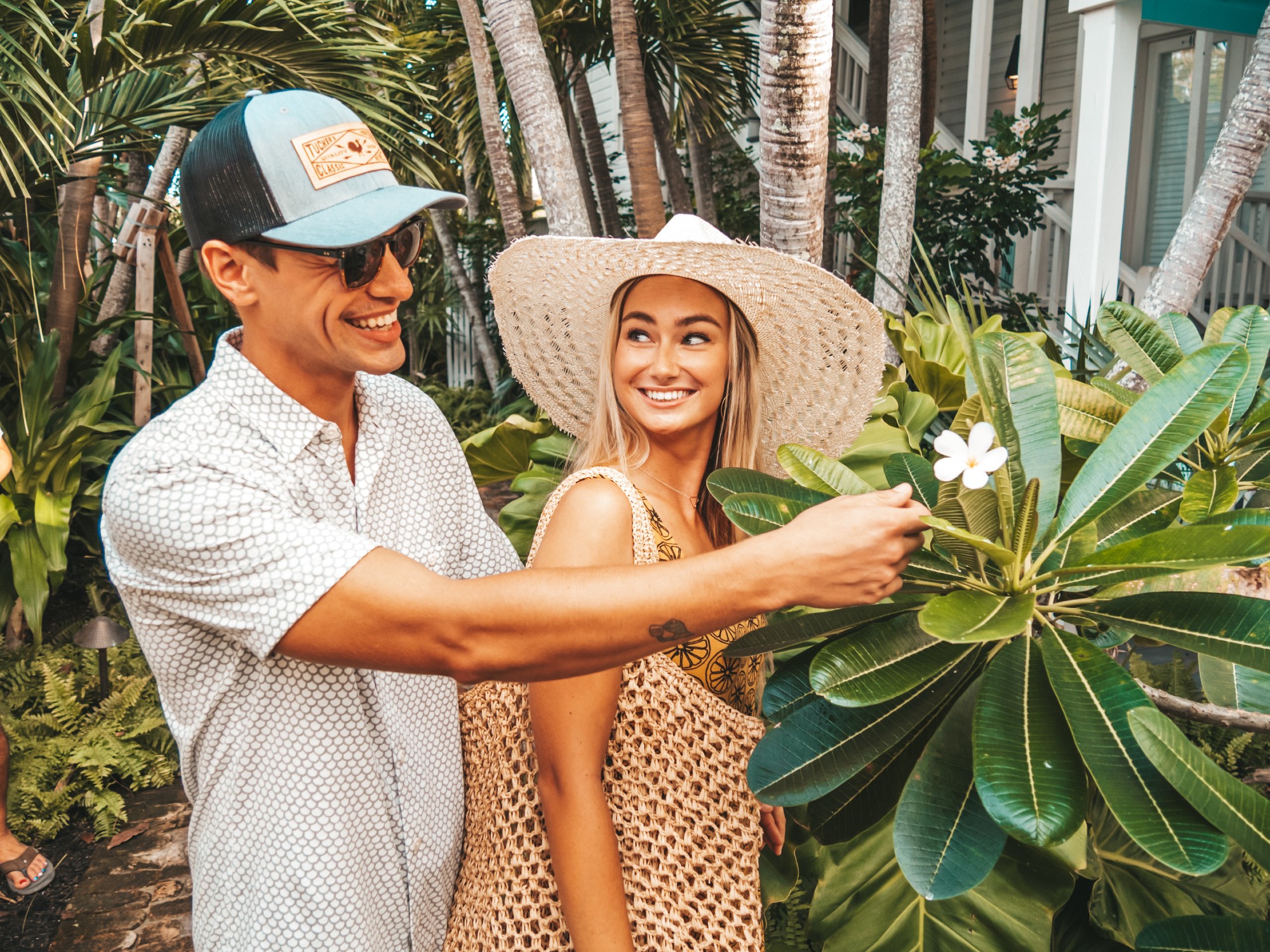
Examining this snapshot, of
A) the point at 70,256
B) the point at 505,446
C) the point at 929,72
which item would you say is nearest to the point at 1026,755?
the point at 505,446

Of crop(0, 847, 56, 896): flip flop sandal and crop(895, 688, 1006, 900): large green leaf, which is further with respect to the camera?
crop(0, 847, 56, 896): flip flop sandal

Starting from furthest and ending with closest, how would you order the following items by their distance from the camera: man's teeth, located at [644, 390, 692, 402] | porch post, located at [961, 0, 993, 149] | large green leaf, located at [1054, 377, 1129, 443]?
1. porch post, located at [961, 0, 993, 149]
2. man's teeth, located at [644, 390, 692, 402]
3. large green leaf, located at [1054, 377, 1129, 443]

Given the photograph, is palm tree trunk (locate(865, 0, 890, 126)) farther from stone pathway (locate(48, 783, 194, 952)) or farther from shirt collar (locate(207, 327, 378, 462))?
shirt collar (locate(207, 327, 378, 462))

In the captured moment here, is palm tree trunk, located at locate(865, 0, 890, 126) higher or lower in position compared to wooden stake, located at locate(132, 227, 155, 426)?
higher

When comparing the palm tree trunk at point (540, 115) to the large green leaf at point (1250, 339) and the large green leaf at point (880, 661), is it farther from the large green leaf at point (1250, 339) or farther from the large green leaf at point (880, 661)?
the large green leaf at point (880, 661)

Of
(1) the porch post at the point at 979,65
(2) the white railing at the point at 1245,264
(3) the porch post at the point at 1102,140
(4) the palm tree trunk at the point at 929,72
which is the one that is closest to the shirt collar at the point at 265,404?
(3) the porch post at the point at 1102,140

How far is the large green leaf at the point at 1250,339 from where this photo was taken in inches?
64.6

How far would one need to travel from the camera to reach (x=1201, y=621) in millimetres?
1225

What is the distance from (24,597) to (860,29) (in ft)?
38.1

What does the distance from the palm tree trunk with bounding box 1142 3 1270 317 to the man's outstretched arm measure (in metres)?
3.11

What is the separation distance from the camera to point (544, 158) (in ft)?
15.1

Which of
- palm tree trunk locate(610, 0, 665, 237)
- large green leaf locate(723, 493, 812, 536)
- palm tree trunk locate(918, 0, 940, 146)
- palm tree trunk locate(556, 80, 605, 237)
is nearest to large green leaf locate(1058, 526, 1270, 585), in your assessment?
large green leaf locate(723, 493, 812, 536)

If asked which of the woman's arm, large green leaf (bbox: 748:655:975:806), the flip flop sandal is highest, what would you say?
large green leaf (bbox: 748:655:975:806)

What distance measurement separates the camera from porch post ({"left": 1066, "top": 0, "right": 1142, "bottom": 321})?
5.93 metres
